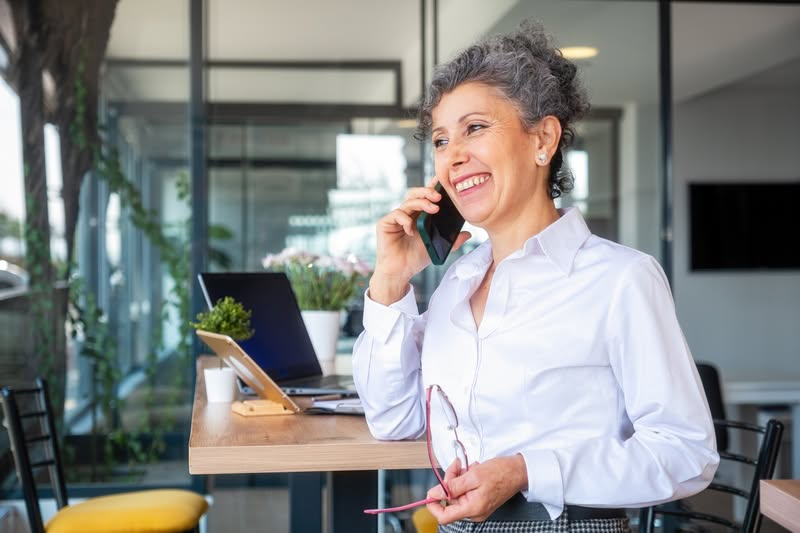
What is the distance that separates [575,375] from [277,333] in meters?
1.17

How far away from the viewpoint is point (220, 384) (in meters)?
2.30

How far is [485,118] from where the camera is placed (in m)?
1.50

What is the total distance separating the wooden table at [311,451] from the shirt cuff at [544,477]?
0.40 metres

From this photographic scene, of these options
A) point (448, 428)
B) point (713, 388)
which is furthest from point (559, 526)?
point (713, 388)

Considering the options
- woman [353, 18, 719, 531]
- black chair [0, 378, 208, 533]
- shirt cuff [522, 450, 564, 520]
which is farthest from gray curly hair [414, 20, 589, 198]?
black chair [0, 378, 208, 533]

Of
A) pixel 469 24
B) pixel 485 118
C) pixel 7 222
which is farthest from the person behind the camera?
pixel 469 24

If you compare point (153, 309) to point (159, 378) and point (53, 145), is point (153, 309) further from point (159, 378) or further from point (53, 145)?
point (53, 145)

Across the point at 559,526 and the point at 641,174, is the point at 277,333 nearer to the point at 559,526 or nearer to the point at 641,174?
the point at 559,526

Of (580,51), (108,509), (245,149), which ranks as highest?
(580,51)

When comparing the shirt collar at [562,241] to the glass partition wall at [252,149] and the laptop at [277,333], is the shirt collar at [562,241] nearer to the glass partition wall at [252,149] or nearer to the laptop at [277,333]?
the laptop at [277,333]

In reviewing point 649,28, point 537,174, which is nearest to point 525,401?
point 537,174

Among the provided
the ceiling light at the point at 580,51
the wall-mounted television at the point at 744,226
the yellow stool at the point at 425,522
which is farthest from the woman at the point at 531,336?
the wall-mounted television at the point at 744,226

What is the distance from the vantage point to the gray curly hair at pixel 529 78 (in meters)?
1.49

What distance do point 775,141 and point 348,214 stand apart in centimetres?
561
